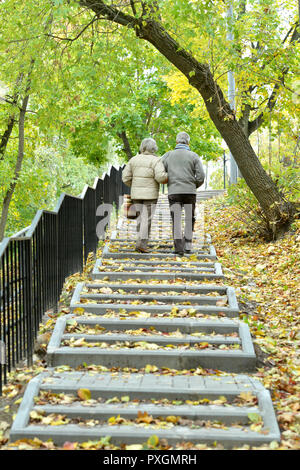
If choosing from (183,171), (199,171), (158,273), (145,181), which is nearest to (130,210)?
(145,181)

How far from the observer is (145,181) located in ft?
30.1

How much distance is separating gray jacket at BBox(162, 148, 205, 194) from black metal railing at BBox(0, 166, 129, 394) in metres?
1.60

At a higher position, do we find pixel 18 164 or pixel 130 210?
pixel 18 164

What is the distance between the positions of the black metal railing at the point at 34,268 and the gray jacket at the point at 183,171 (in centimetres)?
160

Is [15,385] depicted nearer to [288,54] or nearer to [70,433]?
[70,433]

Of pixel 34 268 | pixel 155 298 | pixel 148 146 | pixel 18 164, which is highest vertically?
pixel 18 164

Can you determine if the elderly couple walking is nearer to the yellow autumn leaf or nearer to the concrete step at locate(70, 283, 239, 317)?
the concrete step at locate(70, 283, 239, 317)

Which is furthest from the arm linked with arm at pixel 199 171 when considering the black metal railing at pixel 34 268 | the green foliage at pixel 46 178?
the green foliage at pixel 46 178

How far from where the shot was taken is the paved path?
4.23 m

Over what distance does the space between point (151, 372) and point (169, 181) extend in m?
4.58

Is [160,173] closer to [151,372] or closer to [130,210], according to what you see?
[130,210]

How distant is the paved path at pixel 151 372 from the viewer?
13.9 ft

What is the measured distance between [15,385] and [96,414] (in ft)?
3.56

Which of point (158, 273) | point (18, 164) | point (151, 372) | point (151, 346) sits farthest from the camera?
point (18, 164)
